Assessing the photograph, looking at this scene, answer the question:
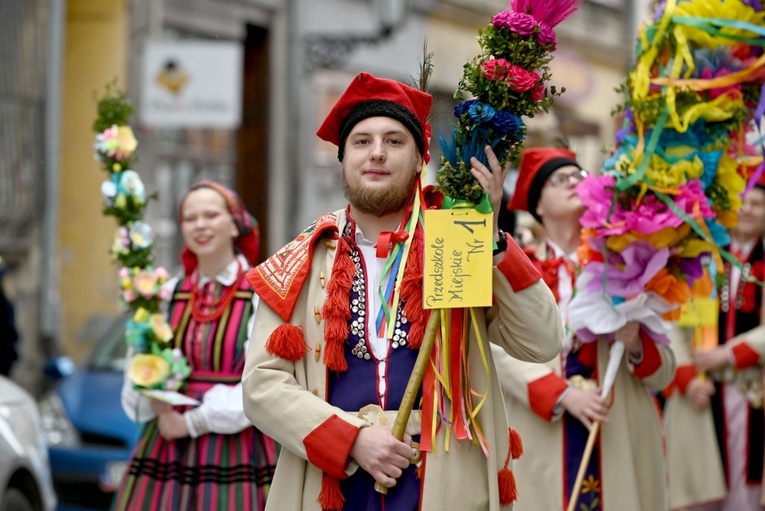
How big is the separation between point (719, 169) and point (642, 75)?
482 millimetres

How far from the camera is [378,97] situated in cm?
423

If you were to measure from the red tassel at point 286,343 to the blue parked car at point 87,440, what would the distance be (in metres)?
4.57

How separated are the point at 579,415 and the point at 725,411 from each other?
2.30 metres

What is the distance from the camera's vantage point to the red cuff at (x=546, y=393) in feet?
18.5

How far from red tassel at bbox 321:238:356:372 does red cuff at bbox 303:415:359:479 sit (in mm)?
201

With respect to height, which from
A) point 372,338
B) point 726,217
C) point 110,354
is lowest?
point 110,354

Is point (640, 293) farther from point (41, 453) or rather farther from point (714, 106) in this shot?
point (41, 453)

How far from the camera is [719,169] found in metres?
5.31

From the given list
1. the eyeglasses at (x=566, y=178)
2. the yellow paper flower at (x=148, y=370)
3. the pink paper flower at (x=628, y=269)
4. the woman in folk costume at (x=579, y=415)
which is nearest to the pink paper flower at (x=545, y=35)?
the pink paper flower at (x=628, y=269)

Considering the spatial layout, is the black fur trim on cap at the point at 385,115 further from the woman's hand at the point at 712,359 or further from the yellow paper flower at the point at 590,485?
the woman's hand at the point at 712,359

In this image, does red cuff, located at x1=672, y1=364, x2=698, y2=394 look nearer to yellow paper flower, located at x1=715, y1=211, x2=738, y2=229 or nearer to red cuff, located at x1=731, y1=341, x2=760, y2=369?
red cuff, located at x1=731, y1=341, x2=760, y2=369

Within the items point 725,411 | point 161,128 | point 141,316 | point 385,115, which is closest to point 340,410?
point 385,115

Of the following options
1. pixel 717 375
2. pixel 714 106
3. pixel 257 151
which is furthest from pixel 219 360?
pixel 257 151

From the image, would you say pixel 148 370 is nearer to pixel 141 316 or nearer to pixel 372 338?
pixel 141 316
